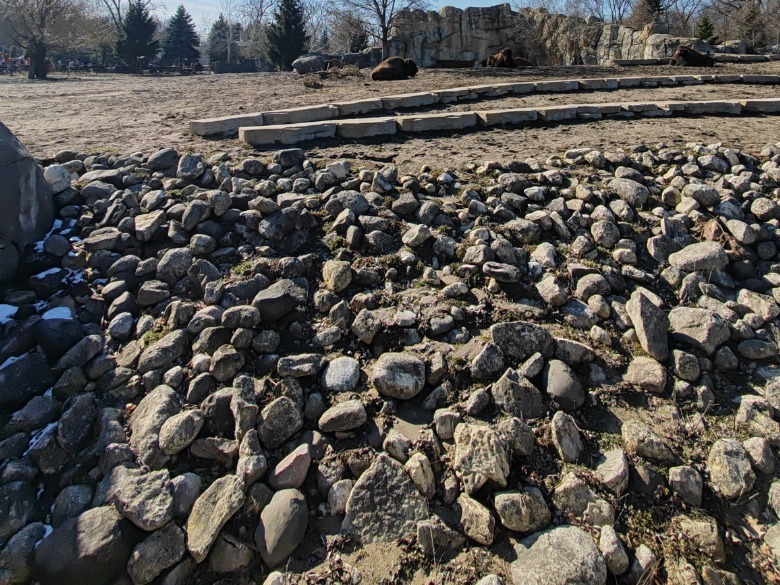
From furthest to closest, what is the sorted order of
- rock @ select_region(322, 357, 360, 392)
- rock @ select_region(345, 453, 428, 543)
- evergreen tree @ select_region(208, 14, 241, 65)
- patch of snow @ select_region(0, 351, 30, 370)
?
evergreen tree @ select_region(208, 14, 241, 65), patch of snow @ select_region(0, 351, 30, 370), rock @ select_region(322, 357, 360, 392), rock @ select_region(345, 453, 428, 543)

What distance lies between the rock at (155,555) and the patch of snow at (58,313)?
1.97m

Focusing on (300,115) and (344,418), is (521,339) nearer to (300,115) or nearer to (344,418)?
(344,418)

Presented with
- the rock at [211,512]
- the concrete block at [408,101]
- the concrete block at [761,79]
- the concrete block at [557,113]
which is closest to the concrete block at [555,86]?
the concrete block at [557,113]

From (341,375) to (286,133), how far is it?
3714 mm

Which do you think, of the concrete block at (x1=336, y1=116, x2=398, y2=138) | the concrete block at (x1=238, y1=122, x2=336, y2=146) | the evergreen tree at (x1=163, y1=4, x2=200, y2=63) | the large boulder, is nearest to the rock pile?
the large boulder

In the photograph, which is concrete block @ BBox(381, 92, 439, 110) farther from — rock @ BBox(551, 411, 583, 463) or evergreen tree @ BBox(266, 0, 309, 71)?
evergreen tree @ BBox(266, 0, 309, 71)

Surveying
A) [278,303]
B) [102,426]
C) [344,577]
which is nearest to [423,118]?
[278,303]

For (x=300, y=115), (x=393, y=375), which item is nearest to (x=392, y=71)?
(x=300, y=115)

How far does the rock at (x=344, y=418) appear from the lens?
2.73 meters

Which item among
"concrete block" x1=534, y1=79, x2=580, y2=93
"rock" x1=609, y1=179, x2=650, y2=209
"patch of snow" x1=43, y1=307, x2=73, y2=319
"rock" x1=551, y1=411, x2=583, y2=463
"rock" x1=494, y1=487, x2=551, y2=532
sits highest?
"concrete block" x1=534, y1=79, x2=580, y2=93

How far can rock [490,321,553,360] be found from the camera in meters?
3.03

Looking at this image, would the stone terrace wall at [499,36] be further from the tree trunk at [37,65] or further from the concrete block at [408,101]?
the concrete block at [408,101]

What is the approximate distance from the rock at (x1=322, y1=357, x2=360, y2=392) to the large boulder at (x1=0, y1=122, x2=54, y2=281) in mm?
Result: 2756

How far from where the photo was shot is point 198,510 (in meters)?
2.48
